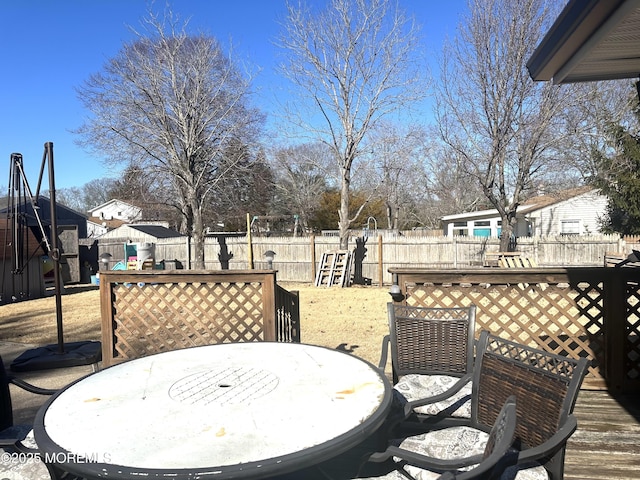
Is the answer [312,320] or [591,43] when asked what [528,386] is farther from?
[312,320]

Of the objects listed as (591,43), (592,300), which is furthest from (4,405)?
(592,300)

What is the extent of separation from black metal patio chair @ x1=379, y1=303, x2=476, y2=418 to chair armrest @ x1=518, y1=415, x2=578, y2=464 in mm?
1087

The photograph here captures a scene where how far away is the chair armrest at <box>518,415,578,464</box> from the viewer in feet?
4.71

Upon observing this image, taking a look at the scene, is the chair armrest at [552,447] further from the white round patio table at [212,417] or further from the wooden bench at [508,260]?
the wooden bench at [508,260]

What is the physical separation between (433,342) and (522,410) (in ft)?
3.32

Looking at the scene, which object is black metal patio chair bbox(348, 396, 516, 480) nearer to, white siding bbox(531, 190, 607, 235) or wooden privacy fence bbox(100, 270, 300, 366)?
wooden privacy fence bbox(100, 270, 300, 366)

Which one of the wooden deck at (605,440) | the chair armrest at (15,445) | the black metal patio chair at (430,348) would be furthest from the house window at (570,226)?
the chair armrest at (15,445)

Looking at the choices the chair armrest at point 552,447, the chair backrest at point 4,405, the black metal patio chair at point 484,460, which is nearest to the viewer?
the black metal patio chair at point 484,460

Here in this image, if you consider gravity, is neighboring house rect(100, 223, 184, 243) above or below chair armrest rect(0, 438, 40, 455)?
above

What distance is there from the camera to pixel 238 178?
17312 mm

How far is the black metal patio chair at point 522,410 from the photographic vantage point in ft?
5.11

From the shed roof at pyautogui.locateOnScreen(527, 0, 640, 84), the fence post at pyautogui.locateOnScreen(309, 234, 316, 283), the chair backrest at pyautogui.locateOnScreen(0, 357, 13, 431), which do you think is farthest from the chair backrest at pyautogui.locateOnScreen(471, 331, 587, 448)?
the fence post at pyautogui.locateOnScreen(309, 234, 316, 283)

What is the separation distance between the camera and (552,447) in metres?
1.45

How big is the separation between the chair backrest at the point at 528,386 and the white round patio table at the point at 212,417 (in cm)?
48
